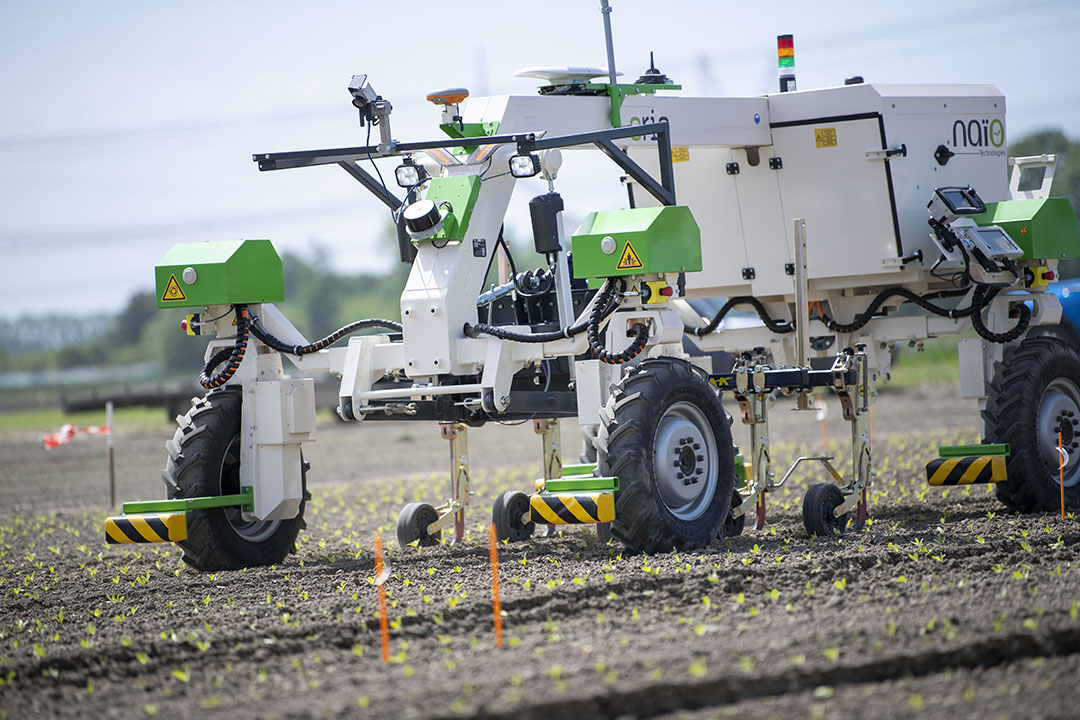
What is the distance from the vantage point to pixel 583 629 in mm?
6395

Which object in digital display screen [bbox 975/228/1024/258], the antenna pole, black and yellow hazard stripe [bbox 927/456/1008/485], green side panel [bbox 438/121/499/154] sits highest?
the antenna pole

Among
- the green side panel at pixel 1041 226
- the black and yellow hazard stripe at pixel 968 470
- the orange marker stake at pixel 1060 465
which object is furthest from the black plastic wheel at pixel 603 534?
the green side panel at pixel 1041 226

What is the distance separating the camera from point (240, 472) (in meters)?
9.39

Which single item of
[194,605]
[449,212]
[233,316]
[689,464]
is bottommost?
[194,605]

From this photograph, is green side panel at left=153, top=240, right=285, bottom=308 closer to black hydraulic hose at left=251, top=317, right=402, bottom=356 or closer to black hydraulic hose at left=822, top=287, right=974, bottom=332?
black hydraulic hose at left=251, top=317, right=402, bottom=356

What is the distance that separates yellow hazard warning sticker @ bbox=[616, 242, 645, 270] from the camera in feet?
28.1

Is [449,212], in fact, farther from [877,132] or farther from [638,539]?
[877,132]

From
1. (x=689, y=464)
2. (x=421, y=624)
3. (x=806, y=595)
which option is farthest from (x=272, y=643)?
(x=689, y=464)

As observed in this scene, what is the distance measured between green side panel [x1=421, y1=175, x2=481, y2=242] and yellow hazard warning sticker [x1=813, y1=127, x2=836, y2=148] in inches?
141

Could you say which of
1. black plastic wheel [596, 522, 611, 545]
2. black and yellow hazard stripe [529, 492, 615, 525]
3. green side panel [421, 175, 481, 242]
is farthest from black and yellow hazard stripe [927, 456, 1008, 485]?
green side panel [421, 175, 481, 242]

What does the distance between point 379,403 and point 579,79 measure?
2.84 meters

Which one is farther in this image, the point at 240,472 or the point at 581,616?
the point at 240,472

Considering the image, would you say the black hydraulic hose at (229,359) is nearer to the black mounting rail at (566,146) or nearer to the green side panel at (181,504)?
the green side panel at (181,504)

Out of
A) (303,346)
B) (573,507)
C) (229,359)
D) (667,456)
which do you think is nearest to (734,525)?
(667,456)
